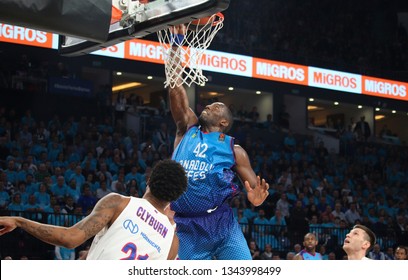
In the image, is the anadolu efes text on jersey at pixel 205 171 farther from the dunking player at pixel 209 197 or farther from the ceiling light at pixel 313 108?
the ceiling light at pixel 313 108

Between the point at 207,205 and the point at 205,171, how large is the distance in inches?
10.1

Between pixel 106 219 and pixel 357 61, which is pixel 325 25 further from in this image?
pixel 106 219

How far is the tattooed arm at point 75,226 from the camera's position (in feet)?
11.8

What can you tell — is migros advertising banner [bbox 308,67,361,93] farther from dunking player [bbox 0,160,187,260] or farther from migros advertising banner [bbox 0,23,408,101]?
dunking player [bbox 0,160,187,260]

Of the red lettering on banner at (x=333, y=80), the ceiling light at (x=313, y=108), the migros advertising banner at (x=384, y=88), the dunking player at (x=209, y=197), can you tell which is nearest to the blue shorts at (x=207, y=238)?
the dunking player at (x=209, y=197)

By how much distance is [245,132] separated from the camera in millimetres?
18688

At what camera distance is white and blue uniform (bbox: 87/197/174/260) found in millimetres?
3775

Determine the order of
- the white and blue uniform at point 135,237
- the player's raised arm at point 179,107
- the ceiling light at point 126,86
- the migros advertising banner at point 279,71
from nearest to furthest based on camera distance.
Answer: the white and blue uniform at point 135,237 < the player's raised arm at point 179,107 < the migros advertising banner at point 279,71 < the ceiling light at point 126,86

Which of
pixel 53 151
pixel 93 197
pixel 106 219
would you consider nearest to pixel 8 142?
pixel 53 151

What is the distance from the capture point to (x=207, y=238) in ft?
18.7

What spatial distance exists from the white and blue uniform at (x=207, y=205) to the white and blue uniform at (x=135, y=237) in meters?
1.64

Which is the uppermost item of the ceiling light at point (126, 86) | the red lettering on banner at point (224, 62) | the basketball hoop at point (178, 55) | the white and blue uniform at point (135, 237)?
the ceiling light at point (126, 86)

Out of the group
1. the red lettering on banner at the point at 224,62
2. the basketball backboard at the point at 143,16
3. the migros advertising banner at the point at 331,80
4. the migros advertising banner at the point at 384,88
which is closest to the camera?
the basketball backboard at the point at 143,16
